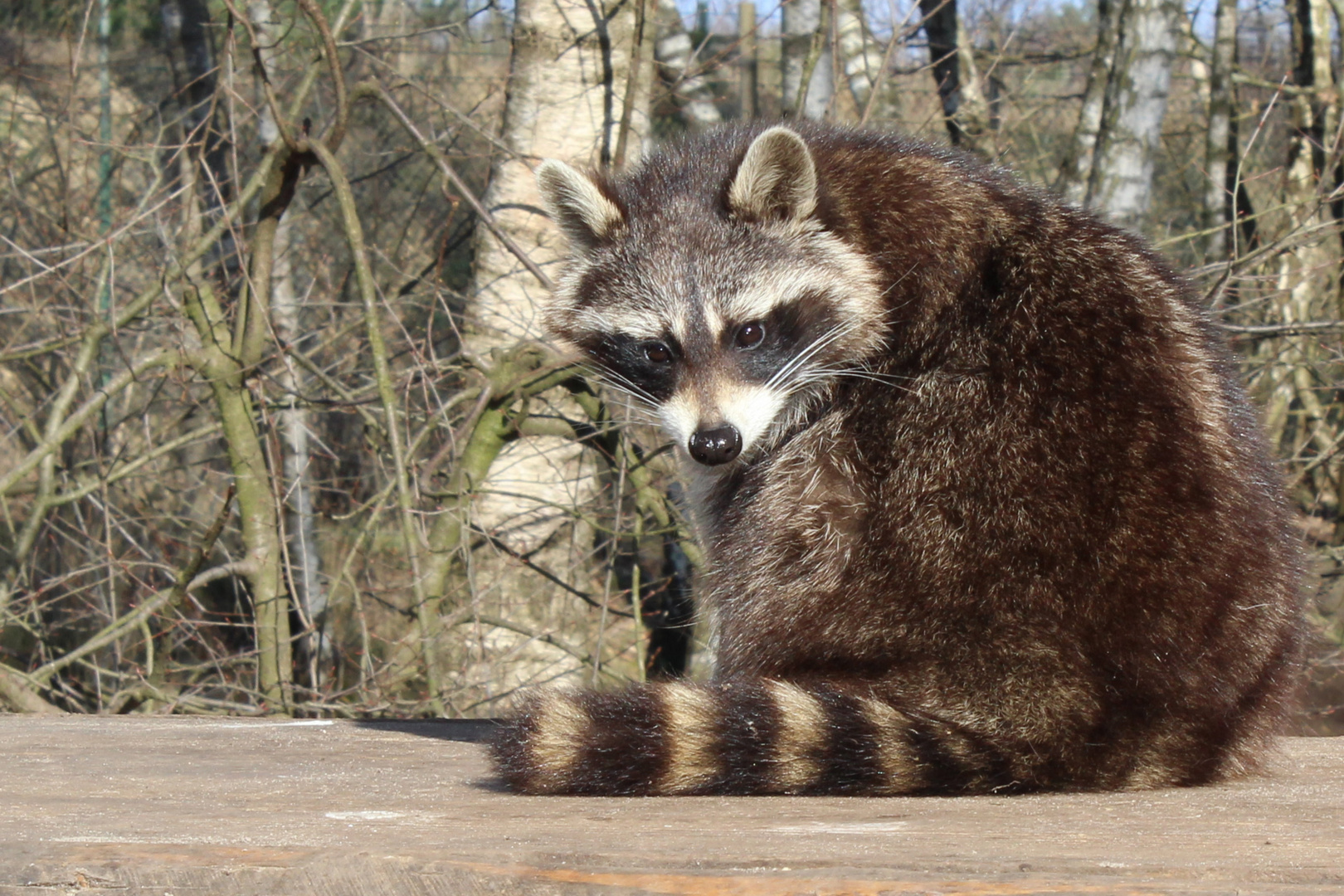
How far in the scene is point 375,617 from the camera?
7.52 metres

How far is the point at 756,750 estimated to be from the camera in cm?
232

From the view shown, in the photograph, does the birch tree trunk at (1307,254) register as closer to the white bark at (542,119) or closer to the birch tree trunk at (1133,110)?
the birch tree trunk at (1133,110)

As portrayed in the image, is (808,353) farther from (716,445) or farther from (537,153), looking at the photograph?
(537,153)

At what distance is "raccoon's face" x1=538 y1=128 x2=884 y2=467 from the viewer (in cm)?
304

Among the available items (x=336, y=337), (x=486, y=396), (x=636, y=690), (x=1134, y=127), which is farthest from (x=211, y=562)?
(x=636, y=690)

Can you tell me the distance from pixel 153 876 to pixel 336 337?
4.52 meters

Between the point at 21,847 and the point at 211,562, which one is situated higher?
the point at 21,847

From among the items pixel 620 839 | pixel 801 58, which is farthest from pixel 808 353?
pixel 801 58

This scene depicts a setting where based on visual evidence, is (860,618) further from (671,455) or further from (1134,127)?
(1134,127)

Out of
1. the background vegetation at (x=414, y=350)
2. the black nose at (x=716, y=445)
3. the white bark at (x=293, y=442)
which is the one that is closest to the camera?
the black nose at (x=716, y=445)

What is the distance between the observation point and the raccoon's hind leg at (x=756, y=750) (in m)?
2.32

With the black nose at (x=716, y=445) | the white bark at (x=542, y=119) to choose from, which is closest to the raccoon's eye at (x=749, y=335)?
the black nose at (x=716, y=445)

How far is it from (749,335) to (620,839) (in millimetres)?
1520

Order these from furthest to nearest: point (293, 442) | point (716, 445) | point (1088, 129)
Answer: point (293, 442)
point (1088, 129)
point (716, 445)
